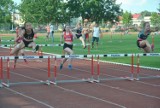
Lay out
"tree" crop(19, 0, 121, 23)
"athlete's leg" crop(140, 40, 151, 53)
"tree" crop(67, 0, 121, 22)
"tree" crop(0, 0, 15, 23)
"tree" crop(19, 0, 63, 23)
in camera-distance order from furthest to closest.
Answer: "tree" crop(0, 0, 15, 23) < "tree" crop(19, 0, 63, 23) < "tree" crop(19, 0, 121, 23) < "tree" crop(67, 0, 121, 22) < "athlete's leg" crop(140, 40, 151, 53)

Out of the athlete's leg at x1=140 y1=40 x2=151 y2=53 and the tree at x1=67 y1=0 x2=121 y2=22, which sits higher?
the tree at x1=67 y1=0 x2=121 y2=22

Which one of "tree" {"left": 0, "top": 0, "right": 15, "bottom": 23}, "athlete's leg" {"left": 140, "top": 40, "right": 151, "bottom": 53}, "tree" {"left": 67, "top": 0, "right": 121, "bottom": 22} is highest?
"tree" {"left": 0, "top": 0, "right": 15, "bottom": 23}

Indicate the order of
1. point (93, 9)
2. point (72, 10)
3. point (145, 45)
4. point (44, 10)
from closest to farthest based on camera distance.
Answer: point (145, 45) < point (93, 9) < point (72, 10) < point (44, 10)

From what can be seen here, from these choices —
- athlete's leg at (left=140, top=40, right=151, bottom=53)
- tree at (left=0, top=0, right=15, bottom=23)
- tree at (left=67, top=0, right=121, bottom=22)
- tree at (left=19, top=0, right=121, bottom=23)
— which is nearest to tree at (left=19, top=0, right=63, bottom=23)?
tree at (left=19, top=0, right=121, bottom=23)

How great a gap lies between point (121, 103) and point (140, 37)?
5093mm

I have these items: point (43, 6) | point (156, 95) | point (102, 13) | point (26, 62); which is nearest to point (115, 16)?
point (102, 13)

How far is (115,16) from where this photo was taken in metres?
67.2

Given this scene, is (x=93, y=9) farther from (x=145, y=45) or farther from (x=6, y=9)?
(x=145, y=45)

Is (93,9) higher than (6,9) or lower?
lower

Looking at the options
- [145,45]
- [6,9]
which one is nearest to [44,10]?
[6,9]

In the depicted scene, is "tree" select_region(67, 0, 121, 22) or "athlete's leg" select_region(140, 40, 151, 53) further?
"tree" select_region(67, 0, 121, 22)

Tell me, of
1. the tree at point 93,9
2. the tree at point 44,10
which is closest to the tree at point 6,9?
the tree at point 44,10

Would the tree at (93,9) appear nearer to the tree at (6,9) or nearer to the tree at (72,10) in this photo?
the tree at (72,10)

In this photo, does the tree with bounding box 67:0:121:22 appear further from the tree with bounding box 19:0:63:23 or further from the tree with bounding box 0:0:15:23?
the tree with bounding box 0:0:15:23
